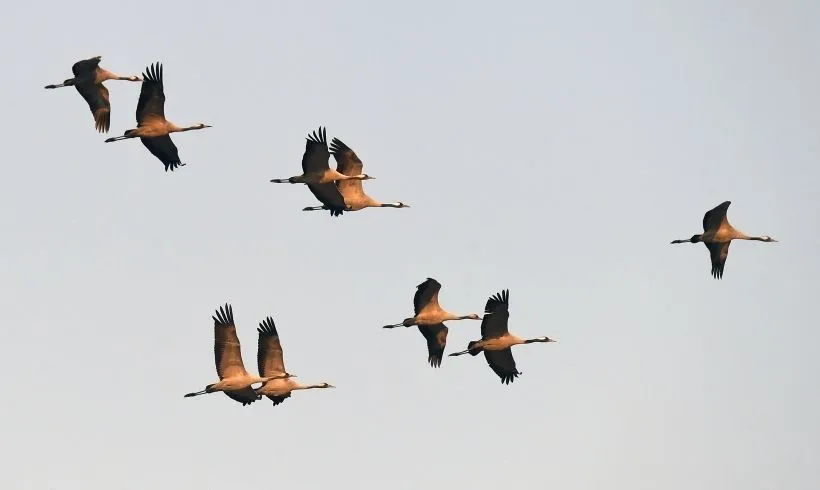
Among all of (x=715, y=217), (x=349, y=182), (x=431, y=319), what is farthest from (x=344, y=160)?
(x=715, y=217)

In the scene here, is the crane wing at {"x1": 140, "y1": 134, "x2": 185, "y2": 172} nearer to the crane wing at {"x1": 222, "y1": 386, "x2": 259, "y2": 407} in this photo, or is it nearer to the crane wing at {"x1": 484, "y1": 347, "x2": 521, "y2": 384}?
the crane wing at {"x1": 222, "y1": 386, "x2": 259, "y2": 407}

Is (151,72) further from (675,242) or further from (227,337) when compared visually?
(675,242)

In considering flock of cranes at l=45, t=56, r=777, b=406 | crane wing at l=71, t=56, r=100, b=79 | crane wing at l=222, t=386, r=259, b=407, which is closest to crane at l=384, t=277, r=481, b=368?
flock of cranes at l=45, t=56, r=777, b=406

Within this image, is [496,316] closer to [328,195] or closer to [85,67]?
[328,195]

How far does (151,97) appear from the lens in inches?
1861

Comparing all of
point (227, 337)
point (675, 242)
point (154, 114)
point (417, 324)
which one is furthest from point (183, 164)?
point (675, 242)

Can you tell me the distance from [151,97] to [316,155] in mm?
4920

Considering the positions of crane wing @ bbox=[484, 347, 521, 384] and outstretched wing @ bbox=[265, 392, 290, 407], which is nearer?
outstretched wing @ bbox=[265, 392, 290, 407]

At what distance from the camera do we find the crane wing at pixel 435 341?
52625 mm

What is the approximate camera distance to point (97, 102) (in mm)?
49656

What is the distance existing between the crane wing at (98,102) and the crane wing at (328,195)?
572 cm

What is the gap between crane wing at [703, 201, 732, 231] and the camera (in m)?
51.2

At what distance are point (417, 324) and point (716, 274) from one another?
8581 mm

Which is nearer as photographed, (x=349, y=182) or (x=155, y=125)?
(x=155, y=125)
